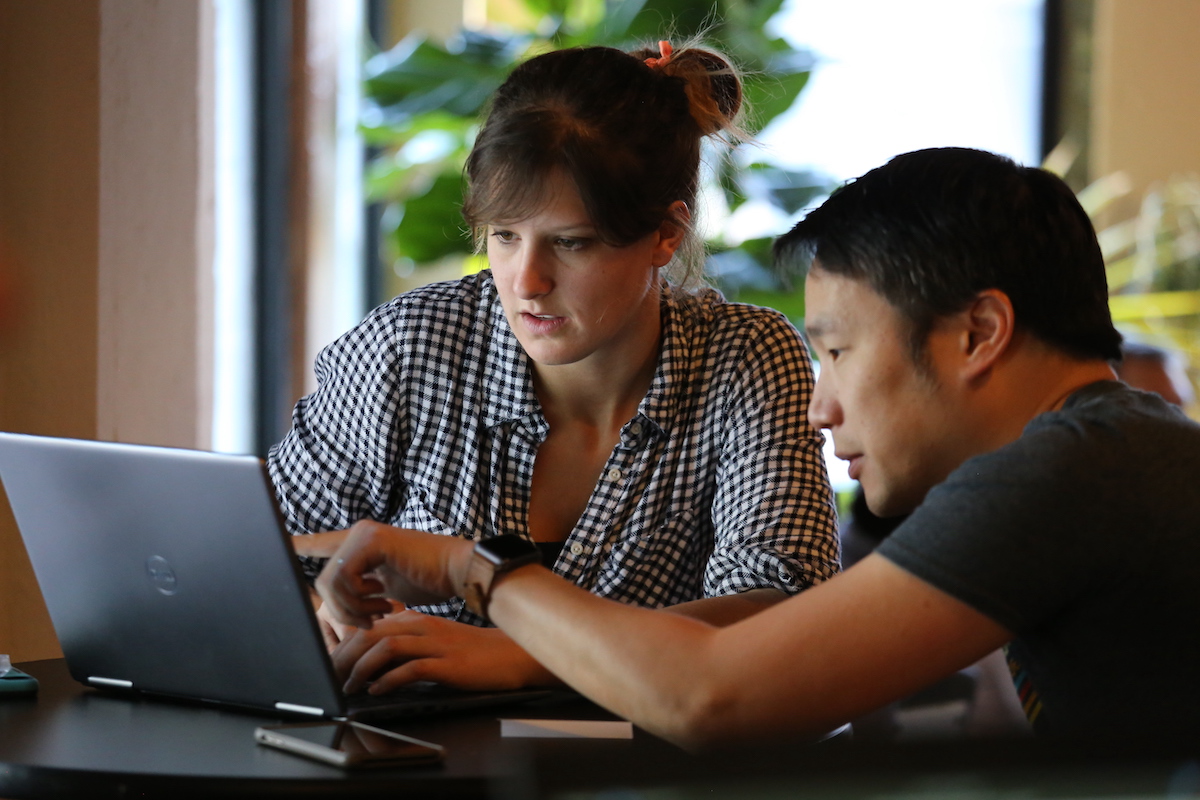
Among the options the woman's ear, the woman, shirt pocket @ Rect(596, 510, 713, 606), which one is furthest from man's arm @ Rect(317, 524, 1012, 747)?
the woman's ear

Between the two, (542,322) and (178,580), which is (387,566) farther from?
(542,322)

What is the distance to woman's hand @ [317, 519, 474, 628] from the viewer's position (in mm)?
1063

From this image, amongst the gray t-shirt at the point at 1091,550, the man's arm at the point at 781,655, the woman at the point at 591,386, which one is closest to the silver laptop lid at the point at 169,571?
the man's arm at the point at 781,655

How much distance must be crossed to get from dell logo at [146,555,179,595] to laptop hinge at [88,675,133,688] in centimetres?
14

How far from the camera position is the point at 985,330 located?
3.28 feet

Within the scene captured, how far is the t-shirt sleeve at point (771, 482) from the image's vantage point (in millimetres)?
1352

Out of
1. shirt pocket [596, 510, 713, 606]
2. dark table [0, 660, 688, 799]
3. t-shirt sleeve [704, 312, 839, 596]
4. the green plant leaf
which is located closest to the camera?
dark table [0, 660, 688, 799]

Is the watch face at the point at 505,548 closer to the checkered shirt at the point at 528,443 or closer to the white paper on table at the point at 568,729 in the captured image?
the white paper on table at the point at 568,729

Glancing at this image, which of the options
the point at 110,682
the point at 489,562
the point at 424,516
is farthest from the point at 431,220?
the point at 489,562

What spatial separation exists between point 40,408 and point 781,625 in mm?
1390

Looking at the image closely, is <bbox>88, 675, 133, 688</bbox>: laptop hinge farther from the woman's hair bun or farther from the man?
the woman's hair bun

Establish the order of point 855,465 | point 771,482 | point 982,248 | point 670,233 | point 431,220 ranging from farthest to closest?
point 431,220
point 670,233
point 771,482
point 855,465
point 982,248

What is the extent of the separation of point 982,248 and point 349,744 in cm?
62

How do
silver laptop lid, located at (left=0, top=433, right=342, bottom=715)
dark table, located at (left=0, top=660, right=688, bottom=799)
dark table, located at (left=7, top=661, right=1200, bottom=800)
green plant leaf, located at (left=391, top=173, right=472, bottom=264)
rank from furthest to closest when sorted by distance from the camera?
1. green plant leaf, located at (left=391, top=173, right=472, bottom=264)
2. silver laptop lid, located at (left=0, top=433, right=342, bottom=715)
3. dark table, located at (left=0, top=660, right=688, bottom=799)
4. dark table, located at (left=7, top=661, right=1200, bottom=800)
